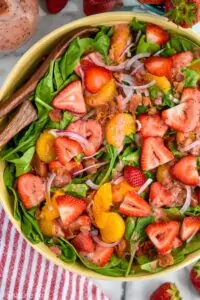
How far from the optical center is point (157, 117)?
1744 millimetres

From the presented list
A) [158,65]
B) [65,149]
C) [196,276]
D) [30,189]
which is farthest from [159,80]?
[196,276]

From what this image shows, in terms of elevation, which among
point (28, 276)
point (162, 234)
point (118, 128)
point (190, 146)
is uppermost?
point (118, 128)

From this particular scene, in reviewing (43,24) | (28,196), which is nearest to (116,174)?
(28,196)

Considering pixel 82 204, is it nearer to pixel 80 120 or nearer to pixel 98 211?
pixel 98 211

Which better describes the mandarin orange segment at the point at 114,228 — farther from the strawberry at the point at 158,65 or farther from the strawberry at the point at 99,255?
the strawberry at the point at 158,65

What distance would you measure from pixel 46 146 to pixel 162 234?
0.33 m

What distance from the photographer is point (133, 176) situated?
68.7 inches

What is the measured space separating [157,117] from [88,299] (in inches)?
21.6

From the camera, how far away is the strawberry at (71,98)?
1.71m

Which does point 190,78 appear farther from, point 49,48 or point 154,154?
point 49,48

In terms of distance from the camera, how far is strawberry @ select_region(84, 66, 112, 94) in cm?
170

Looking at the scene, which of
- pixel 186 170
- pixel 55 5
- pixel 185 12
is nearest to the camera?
pixel 185 12

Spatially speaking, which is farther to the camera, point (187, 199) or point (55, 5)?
point (55, 5)

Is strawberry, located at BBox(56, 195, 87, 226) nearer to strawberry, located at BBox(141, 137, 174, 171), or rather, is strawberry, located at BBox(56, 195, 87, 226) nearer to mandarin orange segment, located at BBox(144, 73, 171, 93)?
strawberry, located at BBox(141, 137, 174, 171)
